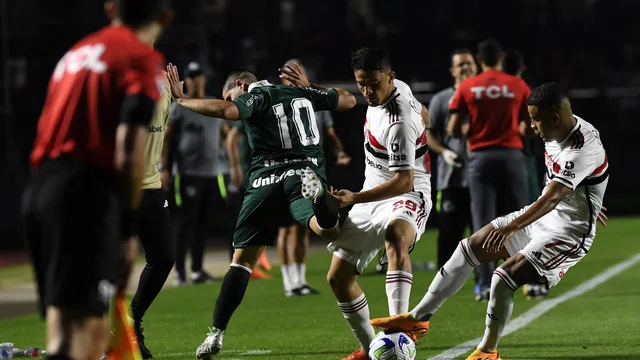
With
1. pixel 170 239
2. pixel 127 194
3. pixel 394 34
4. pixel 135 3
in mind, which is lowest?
pixel 394 34

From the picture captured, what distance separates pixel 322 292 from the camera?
40.2ft

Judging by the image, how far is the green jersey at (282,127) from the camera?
785 centimetres

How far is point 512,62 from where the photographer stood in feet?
36.1

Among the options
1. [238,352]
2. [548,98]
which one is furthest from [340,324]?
[548,98]

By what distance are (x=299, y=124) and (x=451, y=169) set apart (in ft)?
14.3

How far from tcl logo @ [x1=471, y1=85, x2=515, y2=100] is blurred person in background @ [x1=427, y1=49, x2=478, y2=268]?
98 centimetres

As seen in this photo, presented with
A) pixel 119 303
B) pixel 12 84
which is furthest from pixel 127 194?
pixel 12 84

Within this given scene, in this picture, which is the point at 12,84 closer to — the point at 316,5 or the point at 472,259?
the point at 316,5

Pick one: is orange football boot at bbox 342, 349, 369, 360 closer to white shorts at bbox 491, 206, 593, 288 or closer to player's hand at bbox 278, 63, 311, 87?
white shorts at bbox 491, 206, 593, 288

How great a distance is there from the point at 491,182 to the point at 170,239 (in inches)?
152

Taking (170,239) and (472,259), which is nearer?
(472,259)

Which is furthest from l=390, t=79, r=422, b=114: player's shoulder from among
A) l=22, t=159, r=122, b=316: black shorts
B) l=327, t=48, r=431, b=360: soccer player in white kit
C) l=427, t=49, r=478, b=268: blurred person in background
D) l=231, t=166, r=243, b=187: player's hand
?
l=231, t=166, r=243, b=187: player's hand

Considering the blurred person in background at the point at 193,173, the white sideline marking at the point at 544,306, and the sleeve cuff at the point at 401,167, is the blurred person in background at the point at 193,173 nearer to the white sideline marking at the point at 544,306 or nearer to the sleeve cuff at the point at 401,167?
the white sideline marking at the point at 544,306

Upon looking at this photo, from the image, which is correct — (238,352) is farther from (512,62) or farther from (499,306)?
(512,62)
